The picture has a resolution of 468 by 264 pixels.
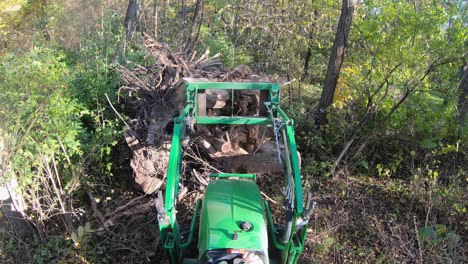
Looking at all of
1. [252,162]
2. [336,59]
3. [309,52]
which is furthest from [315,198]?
[309,52]

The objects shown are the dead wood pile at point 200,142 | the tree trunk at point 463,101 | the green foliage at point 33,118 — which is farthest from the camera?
the tree trunk at point 463,101

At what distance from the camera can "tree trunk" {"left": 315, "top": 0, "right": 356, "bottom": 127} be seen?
6.95m

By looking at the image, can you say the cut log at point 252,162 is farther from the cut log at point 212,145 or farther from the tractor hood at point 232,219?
the tractor hood at point 232,219

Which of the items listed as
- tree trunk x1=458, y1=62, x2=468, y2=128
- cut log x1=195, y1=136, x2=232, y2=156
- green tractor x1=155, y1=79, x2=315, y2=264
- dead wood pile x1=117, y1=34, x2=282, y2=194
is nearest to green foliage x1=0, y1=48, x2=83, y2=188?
dead wood pile x1=117, y1=34, x2=282, y2=194

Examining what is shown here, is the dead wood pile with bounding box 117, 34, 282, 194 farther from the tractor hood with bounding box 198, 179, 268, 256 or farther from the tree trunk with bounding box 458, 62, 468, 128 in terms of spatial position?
the tree trunk with bounding box 458, 62, 468, 128

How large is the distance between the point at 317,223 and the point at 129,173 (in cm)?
327

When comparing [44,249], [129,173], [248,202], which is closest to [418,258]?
[248,202]

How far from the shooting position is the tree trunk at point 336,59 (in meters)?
6.95

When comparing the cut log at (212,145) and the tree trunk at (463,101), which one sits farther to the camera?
the tree trunk at (463,101)

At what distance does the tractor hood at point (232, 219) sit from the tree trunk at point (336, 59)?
3.76m

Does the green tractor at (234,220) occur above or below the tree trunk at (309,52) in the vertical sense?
Result: below

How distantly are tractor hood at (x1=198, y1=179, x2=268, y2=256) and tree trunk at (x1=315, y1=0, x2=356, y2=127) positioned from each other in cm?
376

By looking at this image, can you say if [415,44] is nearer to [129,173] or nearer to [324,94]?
[324,94]

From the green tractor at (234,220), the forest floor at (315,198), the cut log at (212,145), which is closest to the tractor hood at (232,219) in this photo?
the green tractor at (234,220)
